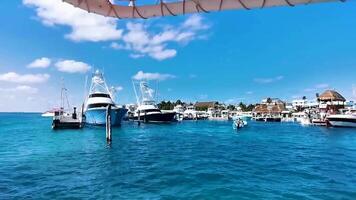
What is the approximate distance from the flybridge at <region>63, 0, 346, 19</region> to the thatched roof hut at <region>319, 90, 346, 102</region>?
13145 centimetres

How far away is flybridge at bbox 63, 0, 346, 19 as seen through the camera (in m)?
9.08

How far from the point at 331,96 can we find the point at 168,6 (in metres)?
A: 132

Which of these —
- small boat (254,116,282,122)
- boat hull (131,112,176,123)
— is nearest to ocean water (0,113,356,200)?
boat hull (131,112,176,123)

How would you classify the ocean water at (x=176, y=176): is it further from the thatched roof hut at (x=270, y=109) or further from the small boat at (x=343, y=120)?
the thatched roof hut at (x=270, y=109)

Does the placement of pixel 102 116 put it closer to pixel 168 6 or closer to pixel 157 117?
pixel 157 117

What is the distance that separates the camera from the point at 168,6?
10.0 m

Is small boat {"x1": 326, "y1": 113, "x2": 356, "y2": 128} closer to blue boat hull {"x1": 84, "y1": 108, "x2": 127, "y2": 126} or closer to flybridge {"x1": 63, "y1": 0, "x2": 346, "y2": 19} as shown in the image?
blue boat hull {"x1": 84, "y1": 108, "x2": 127, "y2": 126}

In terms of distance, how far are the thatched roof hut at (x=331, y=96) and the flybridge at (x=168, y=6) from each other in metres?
131

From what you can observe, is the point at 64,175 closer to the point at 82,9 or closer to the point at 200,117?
the point at 82,9

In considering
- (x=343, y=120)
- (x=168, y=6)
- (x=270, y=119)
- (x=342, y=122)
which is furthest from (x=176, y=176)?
(x=270, y=119)

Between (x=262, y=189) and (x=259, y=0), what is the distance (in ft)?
50.0

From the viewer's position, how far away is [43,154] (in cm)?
4025

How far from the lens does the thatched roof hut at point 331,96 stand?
129 meters

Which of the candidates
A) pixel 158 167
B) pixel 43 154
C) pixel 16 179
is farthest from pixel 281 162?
pixel 43 154
